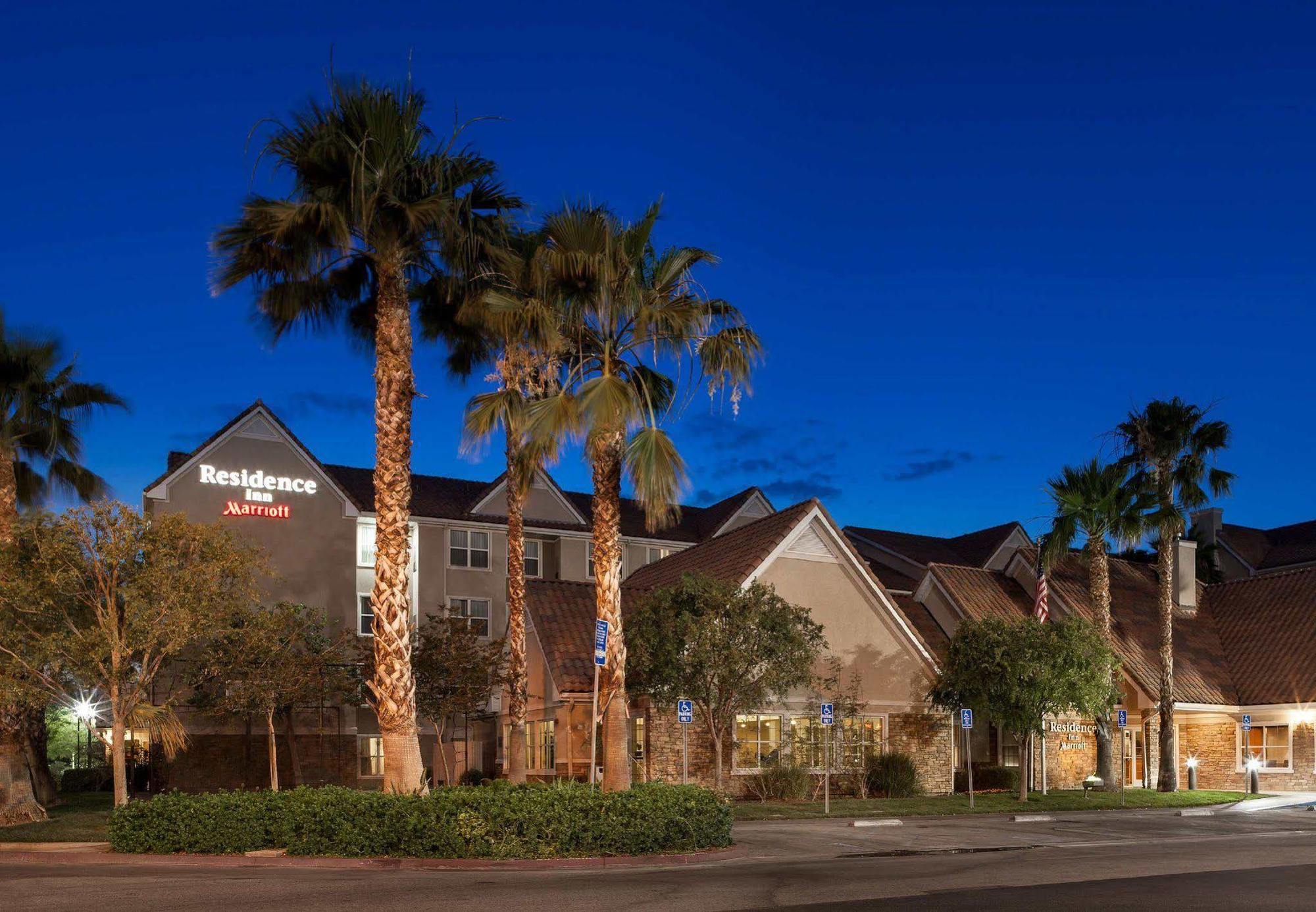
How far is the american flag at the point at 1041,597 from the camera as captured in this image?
120 feet

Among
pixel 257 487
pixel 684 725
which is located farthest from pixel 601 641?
pixel 257 487

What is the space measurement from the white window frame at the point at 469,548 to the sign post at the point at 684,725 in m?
23.9

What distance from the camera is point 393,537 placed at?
1950cm

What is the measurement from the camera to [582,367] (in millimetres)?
22703

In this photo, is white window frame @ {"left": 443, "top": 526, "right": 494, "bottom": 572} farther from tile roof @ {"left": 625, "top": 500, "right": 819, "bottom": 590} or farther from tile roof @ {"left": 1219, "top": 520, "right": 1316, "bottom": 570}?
tile roof @ {"left": 1219, "top": 520, "right": 1316, "bottom": 570}

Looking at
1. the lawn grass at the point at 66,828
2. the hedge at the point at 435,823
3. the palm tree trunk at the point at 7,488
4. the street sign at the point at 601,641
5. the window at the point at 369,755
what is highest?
the palm tree trunk at the point at 7,488

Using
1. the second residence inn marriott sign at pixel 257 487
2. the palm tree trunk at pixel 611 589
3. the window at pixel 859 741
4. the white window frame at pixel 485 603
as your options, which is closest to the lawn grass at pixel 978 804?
the window at pixel 859 741

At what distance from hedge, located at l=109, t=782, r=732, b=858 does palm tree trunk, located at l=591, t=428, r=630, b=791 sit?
261 cm

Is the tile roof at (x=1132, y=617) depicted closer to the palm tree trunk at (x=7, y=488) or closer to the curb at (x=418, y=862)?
the curb at (x=418, y=862)

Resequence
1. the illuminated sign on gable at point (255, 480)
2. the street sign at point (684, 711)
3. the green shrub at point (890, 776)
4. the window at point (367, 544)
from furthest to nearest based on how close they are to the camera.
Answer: the window at point (367, 544)
the illuminated sign on gable at point (255, 480)
the green shrub at point (890, 776)
the street sign at point (684, 711)

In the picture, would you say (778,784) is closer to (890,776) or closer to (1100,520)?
(890,776)

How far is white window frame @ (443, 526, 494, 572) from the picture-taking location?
52375mm

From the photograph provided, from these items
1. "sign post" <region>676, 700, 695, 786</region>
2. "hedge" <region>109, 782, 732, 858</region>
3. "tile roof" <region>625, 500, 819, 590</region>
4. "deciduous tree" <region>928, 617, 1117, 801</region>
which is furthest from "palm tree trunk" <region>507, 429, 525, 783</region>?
"hedge" <region>109, 782, 732, 858</region>

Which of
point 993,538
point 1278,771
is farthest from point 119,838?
point 993,538
